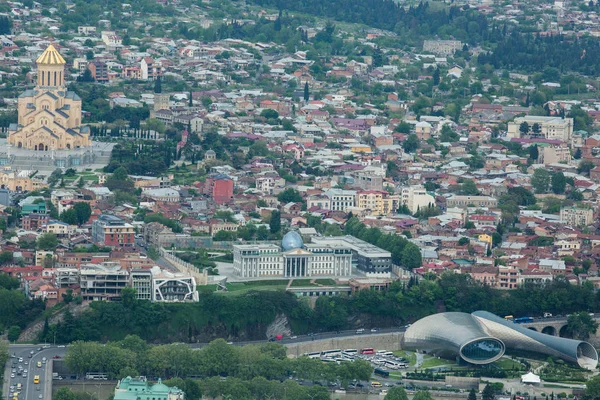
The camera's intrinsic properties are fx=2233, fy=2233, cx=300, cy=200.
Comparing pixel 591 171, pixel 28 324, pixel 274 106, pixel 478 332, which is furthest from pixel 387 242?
pixel 274 106

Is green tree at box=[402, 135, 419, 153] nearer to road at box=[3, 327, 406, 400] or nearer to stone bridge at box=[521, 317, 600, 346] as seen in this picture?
stone bridge at box=[521, 317, 600, 346]

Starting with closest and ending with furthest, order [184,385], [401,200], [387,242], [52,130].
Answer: [184,385], [387,242], [401,200], [52,130]

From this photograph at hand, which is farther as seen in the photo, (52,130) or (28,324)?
(52,130)

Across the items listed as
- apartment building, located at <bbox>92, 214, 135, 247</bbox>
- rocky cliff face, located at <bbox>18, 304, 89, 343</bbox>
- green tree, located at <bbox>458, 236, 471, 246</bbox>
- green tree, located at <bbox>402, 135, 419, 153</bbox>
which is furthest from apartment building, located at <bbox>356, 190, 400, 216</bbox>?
rocky cliff face, located at <bbox>18, 304, 89, 343</bbox>

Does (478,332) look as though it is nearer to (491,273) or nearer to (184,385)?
(491,273)

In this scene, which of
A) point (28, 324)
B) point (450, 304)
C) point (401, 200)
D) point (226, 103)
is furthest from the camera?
point (226, 103)

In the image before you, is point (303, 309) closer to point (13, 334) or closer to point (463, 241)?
point (13, 334)

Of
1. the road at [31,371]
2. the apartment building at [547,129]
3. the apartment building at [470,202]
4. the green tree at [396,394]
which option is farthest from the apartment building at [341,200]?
the green tree at [396,394]
